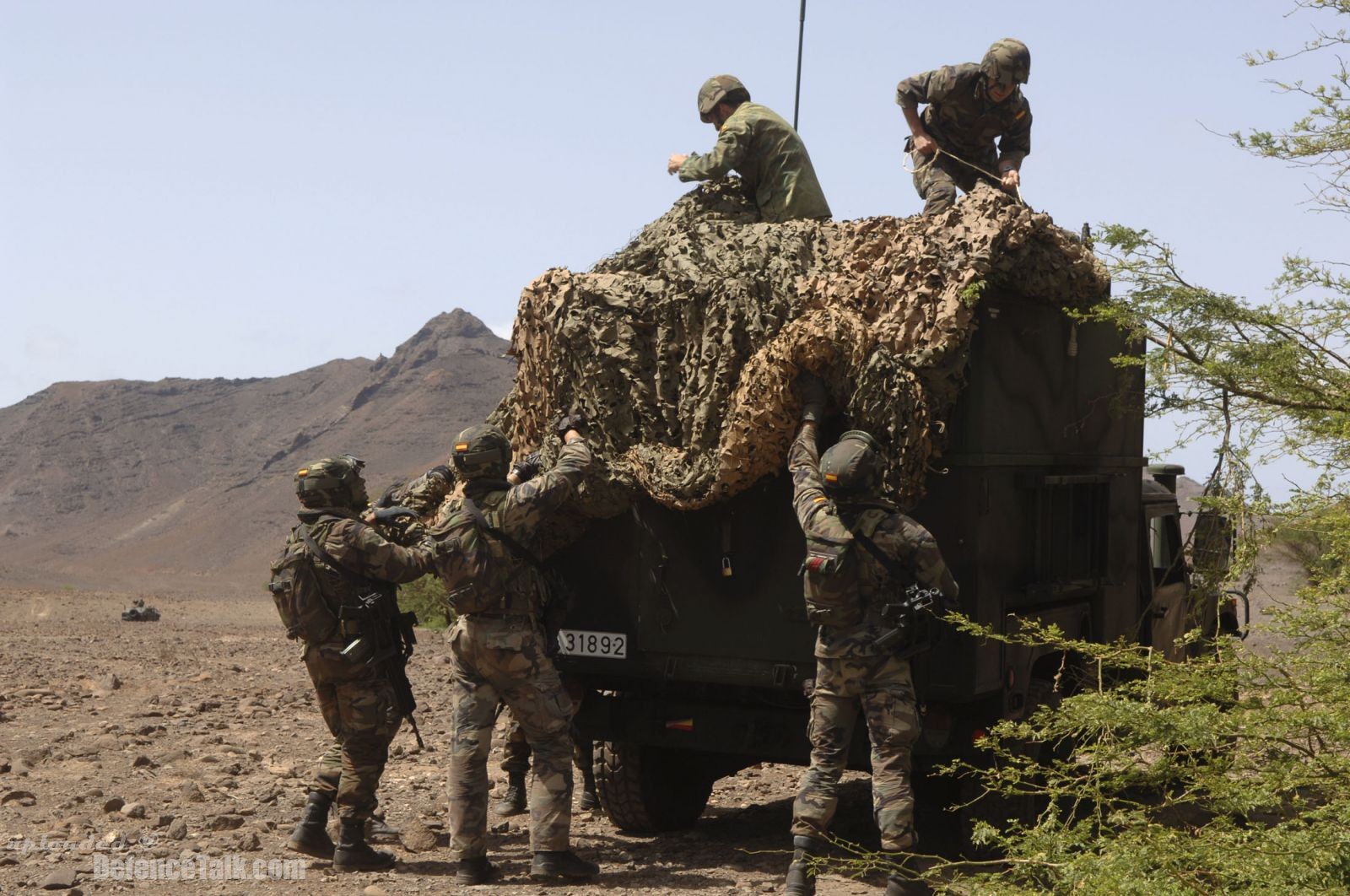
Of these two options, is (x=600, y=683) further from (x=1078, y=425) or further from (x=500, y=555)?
(x=1078, y=425)

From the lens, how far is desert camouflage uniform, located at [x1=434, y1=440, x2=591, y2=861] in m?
6.60

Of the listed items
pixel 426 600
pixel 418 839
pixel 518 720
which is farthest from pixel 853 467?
pixel 426 600

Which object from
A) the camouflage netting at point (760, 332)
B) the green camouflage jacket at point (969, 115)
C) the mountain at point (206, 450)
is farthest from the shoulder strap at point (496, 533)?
the mountain at point (206, 450)

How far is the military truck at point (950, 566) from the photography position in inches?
248

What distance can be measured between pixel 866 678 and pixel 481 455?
6.59ft

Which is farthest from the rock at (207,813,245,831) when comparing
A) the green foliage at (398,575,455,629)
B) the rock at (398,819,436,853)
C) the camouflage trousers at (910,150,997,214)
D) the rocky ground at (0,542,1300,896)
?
the green foliage at (398,575,455,629)

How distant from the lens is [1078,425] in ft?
A: 23.5

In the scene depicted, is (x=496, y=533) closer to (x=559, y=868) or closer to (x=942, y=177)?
(x=559, y=868)

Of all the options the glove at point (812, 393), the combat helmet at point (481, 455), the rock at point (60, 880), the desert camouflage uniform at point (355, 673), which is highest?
the glove at point (812, 393)

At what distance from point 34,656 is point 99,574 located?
29070 millimetres

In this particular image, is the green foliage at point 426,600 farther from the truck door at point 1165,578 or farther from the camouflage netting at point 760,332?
the camouflage netting at point 760,332

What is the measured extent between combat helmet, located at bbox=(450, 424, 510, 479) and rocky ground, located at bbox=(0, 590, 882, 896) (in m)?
1.81

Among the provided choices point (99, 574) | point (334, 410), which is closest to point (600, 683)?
point (99, 574)

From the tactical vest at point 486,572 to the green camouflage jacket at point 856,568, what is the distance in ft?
4.29
